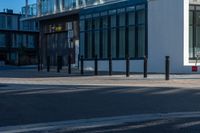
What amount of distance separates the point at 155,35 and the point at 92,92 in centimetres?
1688

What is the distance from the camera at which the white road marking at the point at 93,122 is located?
9375mm

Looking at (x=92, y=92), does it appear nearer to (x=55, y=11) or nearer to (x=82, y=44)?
(x=82, y=44)

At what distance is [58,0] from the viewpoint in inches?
1829

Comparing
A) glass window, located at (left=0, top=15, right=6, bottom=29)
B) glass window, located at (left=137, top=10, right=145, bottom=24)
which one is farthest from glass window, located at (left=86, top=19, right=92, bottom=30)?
glass window, located at (left=0, top=15, right=6, bottom=29)

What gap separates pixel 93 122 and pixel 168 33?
22574 mm

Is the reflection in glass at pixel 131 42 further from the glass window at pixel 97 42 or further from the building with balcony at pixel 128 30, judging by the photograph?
the glass window at pixel 97 42

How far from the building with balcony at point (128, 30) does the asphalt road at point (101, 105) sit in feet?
44.1

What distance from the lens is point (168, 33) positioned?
32125 mm

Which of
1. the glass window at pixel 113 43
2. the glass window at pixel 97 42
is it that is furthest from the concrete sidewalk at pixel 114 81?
the glass window at pixel 97 42

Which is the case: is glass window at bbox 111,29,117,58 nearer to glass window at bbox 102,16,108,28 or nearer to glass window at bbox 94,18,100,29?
glass window at bbox 102,16,108,28

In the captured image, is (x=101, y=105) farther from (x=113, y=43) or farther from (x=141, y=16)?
(x=113, y=43)

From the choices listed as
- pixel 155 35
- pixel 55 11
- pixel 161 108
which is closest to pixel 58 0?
pixel 55 11

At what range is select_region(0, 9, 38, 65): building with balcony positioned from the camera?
80.9 m

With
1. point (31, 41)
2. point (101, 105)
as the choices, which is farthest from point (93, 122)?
point (31, 41)
